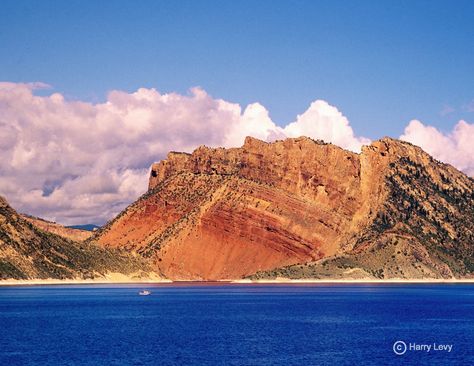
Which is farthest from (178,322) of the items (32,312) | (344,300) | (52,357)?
(344,300)

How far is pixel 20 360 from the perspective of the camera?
8238 cm

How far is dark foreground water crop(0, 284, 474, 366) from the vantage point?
84.5 m

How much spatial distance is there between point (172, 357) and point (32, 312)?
62754 mm

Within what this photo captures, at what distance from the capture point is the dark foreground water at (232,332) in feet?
277

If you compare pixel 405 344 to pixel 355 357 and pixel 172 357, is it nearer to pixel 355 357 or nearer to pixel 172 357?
pixel 355 357

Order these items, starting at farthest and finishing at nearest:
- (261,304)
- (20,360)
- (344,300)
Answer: (344,300) → (261,304) → (20,360)

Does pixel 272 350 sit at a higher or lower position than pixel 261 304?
lower

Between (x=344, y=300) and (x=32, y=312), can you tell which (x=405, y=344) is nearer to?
(x=32, y=312)

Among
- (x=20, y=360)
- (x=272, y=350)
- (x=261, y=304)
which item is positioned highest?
(x=261, y=304)

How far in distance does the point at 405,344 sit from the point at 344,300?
85.5 m

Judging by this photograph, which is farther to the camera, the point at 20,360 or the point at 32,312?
the point at 32,312

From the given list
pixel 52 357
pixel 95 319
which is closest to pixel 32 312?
pixel 95 319

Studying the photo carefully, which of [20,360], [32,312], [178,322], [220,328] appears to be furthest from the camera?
[32,312]

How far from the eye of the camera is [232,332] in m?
108
